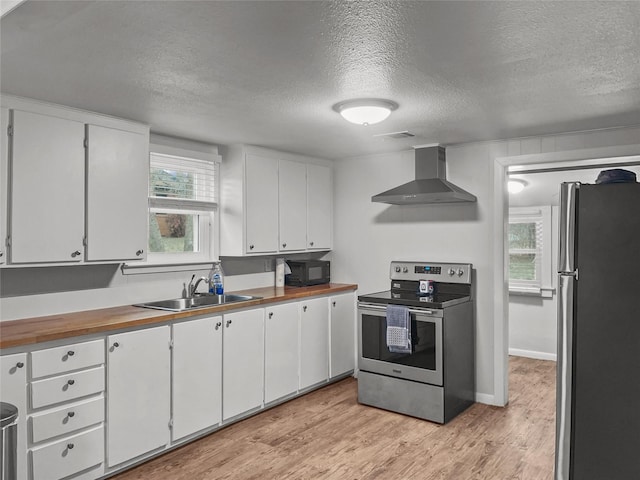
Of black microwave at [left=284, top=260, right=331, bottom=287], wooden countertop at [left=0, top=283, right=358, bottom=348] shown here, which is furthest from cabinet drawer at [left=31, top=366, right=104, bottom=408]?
black microwave at [left=284, top=260, right=331, bottom=287]

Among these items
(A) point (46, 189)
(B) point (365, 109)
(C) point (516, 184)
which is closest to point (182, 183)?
(A) point (46, 189)

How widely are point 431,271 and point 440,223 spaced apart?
0.44 m

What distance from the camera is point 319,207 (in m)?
4.88

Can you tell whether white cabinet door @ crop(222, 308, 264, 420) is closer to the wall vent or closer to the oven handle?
the oven handle

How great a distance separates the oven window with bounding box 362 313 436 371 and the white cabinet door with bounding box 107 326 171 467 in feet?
5.42

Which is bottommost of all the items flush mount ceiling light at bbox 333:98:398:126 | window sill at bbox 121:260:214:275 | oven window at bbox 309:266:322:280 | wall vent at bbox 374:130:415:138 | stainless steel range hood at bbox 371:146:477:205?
oven window at bbox 309:266:322:280

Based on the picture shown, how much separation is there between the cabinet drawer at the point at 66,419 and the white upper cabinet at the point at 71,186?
82 cm

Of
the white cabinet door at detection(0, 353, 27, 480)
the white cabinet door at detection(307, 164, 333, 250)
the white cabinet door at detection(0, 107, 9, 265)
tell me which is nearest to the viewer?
the white cabinet door at detection(0, 353, 27, 480)

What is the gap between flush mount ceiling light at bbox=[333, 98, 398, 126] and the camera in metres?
2.79

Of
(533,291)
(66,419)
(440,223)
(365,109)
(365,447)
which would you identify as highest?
(365,109)

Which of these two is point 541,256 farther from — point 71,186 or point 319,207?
point 71,186

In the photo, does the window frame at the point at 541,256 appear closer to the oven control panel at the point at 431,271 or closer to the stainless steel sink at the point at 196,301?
the oven control panel at the point at 431,271

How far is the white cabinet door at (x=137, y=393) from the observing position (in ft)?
9.31

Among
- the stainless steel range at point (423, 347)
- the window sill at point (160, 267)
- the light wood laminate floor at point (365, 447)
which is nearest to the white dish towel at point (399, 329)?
the stainless steel range at point (423, 347)
